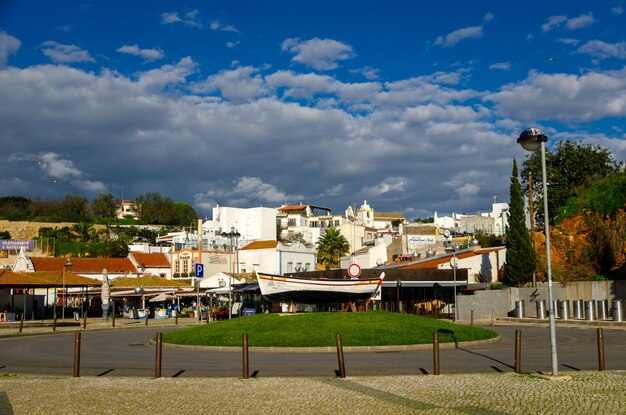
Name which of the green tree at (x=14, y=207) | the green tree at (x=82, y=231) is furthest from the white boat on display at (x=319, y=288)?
the green tree at (x=14, y=207)

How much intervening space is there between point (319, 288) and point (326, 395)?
21809 millimetres

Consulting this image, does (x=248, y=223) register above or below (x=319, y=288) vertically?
above

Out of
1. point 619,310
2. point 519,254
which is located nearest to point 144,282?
point 519,254

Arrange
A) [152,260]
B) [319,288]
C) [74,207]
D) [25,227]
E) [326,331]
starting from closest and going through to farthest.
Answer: [326,331]
[319,288]
[152,260]
[25,227]
[74,207]

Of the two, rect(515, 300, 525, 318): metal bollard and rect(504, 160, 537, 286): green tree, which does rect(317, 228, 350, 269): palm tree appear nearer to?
rect(504, 160, 537, 286): green tree

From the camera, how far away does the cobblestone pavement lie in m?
10.5

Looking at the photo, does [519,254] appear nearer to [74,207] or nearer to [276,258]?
[276,258]

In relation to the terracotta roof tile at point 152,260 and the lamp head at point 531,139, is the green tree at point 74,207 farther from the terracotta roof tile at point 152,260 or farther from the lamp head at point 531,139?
the lamp head at point 531,139

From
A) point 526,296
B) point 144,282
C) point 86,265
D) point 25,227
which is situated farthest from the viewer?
point 25,227

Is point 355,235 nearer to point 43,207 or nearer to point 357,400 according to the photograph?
point 43,207

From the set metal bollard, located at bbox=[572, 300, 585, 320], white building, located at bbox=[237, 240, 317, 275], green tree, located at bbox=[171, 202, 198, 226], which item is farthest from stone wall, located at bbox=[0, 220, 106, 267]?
metal bollard, located at bbox=[572, 300, 585, 320]

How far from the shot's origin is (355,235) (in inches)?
5064

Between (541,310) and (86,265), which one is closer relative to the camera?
(541,310)

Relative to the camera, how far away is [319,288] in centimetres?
3384
